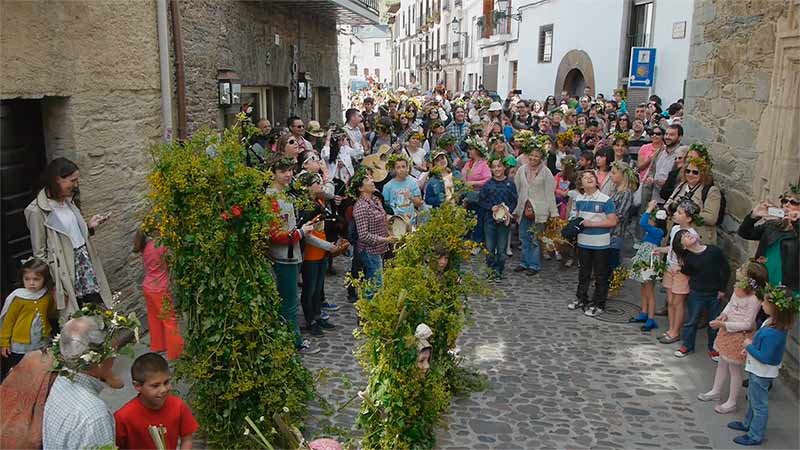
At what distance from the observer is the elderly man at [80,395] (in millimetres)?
2828

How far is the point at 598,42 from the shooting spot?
16.5 metres

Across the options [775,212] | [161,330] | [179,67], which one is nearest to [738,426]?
[775,212]

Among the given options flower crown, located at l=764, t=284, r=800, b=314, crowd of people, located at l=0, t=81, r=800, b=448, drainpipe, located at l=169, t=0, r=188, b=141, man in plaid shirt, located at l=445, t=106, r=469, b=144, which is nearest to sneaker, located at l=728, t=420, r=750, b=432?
crowd of people, located at l=0, t=81, r=800, b=448

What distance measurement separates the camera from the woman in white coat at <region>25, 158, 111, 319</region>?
4863 mm

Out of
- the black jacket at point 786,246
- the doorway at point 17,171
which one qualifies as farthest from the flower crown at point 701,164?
the doorway at point 17,171

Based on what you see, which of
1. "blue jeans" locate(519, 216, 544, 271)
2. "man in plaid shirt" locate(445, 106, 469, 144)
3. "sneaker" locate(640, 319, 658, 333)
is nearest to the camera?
"sneaker" locate(640, 319, 658, 333)

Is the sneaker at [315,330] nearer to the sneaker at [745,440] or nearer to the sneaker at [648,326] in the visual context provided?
the sneaker at [648,326]

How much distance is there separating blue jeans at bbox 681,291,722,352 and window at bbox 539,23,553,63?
1511 cm

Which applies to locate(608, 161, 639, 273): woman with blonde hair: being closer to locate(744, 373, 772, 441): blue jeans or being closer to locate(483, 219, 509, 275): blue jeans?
locate(483, 219, 509, 275): blue jeans

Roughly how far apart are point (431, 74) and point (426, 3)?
539 cm

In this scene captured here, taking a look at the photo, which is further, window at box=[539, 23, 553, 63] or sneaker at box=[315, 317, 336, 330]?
window at box=[539, 23, 553, 63]

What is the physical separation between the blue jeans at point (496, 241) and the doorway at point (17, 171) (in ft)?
17.3

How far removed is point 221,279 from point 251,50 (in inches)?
262

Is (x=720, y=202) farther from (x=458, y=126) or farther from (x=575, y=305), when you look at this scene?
(x=458, y=126)
